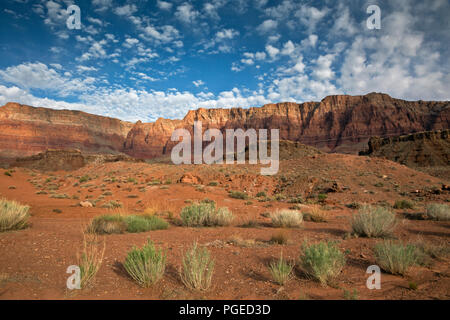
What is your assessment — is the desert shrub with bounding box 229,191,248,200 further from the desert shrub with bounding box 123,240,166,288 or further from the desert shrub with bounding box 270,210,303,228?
the desert shrub with bounding box 123,240,166,288

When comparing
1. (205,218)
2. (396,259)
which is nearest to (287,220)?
(205,218)

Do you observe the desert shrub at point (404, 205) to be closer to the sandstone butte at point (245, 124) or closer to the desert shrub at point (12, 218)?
the desert shrub at point (12, 218)

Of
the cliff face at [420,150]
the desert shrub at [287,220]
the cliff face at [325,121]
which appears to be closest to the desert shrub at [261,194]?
the desert shrub at [287,220]

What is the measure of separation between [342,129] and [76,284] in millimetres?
118563

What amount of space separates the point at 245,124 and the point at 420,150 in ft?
280

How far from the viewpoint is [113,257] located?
446 cm

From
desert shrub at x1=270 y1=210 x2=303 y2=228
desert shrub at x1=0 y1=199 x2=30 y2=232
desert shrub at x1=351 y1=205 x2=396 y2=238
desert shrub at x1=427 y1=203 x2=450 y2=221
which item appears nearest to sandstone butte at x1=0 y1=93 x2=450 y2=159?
desert shrub at x1=427 y1=203 x2=450 y2=221

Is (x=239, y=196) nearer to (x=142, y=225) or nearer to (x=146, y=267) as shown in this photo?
(x=142, y=225)

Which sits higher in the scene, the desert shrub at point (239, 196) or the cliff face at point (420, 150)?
the cliff face at point (420, 150)

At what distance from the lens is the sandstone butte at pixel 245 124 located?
96.7 metres

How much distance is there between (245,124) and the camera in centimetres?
12388

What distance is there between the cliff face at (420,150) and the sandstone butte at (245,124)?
139 ft

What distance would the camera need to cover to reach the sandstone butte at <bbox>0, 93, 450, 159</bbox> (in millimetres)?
96688
